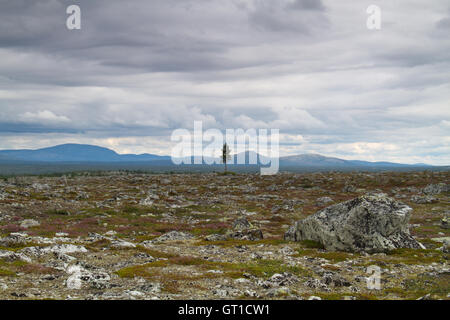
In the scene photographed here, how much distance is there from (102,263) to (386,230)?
20867 millimetres

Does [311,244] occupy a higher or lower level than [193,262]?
lower

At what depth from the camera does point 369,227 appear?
26016mm

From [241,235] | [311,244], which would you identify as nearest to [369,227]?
[311,244]

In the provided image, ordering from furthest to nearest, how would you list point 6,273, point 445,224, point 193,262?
point 445,224 < point 193,262 < point 6,273

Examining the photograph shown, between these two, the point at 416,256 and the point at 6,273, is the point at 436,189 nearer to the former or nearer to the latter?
the point at 416,256

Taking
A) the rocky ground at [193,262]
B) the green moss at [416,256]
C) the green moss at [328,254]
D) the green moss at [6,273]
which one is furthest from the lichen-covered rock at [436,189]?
the green moss at [6,273]

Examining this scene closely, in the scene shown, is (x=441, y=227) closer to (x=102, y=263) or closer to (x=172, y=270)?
(x=172, y=270)

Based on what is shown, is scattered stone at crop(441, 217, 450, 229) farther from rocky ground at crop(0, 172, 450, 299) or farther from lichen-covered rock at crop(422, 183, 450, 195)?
lichen-covered rock at crop(422, 183, 450, 195)

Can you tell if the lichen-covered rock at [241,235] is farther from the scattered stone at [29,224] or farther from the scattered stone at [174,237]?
the scattered stone at [29,224]

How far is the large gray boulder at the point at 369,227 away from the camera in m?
25.9

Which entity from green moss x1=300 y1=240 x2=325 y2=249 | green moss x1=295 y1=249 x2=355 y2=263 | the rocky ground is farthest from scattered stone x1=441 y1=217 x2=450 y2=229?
green moss x1=295 y1=249 x2=355 y2=263

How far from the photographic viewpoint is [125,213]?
51.0m

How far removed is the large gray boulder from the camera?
25859 mm
